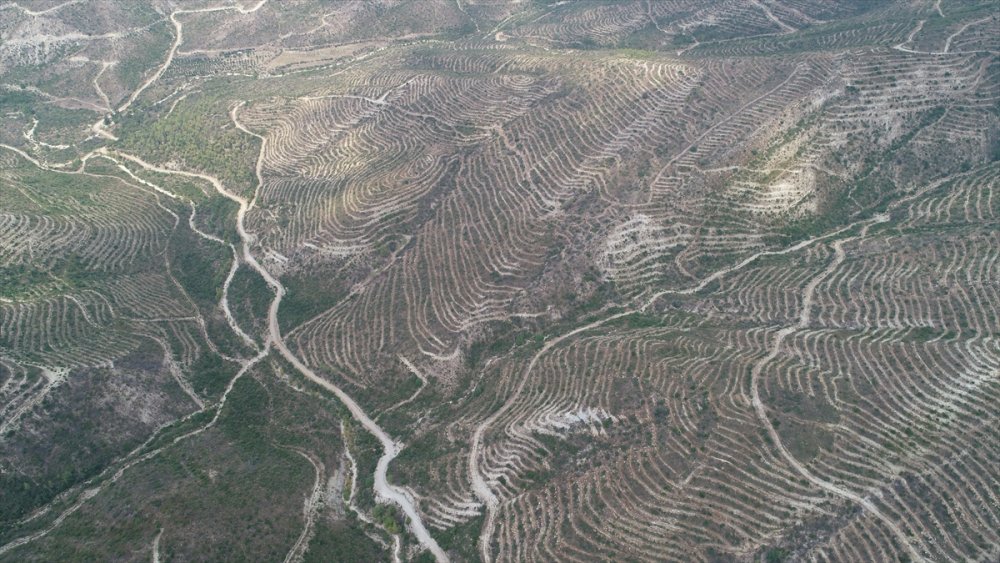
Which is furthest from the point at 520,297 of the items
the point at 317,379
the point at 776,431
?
the point at 776,431

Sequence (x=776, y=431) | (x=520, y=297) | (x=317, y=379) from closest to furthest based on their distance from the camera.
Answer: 1. (x=776, y=431)
2. (x=317, y=379)
3. (x=520, y=297)

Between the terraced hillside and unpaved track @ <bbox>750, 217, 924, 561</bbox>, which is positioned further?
the terraced hillside

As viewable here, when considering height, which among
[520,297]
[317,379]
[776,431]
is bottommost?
[776,431]

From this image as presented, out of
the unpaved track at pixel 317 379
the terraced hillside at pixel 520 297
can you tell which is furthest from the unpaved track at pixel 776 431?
the unpaved track at pixel 317 379

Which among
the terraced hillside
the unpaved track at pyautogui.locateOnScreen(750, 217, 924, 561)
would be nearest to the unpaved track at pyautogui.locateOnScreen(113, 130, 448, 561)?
the terraced hillside

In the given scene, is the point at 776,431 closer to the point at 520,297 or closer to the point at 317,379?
the point at 520,297

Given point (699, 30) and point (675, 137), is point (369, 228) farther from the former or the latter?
point (699, 30)

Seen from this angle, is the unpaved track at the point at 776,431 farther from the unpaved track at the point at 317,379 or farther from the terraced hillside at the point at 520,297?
the unpaved track at the point at 317,379

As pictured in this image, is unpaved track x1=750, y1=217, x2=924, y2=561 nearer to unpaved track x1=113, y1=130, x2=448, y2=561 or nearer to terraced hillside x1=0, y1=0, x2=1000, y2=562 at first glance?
terraced hillside x1=0, y1=0, x2=1000, y2=562

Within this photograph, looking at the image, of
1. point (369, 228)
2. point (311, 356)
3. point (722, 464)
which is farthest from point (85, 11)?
point (722, 464)
